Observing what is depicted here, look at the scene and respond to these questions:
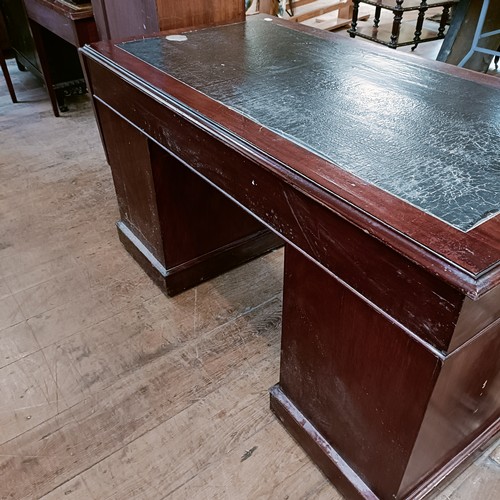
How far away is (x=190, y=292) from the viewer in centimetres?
170

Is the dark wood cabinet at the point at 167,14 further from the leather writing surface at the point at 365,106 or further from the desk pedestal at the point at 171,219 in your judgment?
the desk pedestal at the point at 171,219

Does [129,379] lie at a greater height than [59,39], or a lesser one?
lesser

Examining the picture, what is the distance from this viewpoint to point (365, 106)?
3.33 feet

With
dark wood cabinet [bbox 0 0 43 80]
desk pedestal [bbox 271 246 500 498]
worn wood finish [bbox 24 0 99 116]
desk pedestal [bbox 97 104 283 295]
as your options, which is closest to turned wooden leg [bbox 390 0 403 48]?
worn wood finish [bbox 24 0 99 116]

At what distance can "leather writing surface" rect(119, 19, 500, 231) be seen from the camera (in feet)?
2.49

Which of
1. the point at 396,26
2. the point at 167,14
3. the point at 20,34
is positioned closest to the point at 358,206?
the point at 167,14

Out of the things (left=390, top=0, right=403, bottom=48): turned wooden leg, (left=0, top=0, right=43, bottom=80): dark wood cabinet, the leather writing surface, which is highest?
the leather writing surface

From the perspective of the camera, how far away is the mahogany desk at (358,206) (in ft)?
2.24

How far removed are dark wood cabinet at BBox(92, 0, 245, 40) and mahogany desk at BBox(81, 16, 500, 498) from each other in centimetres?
14

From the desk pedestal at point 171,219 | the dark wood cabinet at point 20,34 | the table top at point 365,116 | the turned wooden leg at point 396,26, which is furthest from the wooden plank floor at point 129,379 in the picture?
the turned wooden leg at point 396,26

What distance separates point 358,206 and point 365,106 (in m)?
0.40

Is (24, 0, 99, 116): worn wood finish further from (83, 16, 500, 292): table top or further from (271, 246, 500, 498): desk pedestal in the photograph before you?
(271, 246, 500, 498): desk pedestal

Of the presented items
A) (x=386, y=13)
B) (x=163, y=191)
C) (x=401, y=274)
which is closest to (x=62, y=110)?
(x=163, y=191)

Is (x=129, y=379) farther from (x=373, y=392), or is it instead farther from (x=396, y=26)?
(x=396, y=26)
